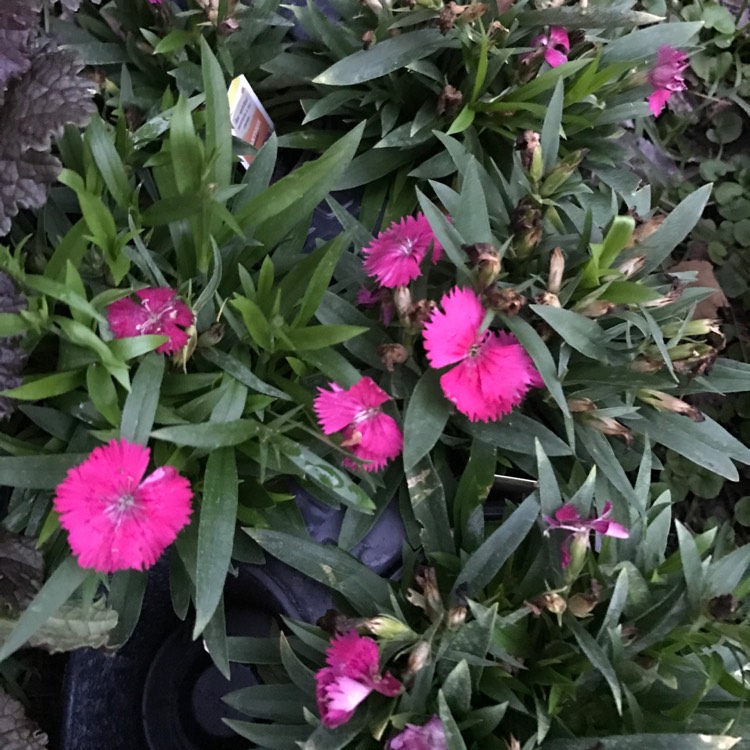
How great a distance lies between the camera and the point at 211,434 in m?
0.80

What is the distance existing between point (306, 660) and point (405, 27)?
94cm

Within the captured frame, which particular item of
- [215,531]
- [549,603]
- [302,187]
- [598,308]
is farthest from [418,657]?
[302,187]

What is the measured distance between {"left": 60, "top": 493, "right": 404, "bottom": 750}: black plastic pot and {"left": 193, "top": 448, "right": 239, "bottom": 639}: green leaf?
0.16 metres

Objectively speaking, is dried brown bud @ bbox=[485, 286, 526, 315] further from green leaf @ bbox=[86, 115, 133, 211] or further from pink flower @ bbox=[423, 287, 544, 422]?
green leaf @ bbox=[86, 115, 133, 211]

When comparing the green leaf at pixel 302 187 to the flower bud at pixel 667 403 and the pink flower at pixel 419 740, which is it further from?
the pink flower at pixel 419 740

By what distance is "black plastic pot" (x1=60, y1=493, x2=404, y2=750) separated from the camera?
3.13 feet

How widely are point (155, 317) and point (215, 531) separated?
10.2 inches

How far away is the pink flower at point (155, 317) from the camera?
0.82 metres

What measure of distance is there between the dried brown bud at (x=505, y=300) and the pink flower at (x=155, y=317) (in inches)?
14.0

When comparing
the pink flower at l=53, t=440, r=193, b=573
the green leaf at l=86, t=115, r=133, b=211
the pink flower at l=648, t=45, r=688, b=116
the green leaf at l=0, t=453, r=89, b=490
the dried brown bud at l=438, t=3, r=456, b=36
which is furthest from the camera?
the pink flower at l=648, t=45, r=688, b=116

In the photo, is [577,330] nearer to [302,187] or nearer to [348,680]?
[302,187]

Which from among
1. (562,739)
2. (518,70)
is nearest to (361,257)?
(518,70)

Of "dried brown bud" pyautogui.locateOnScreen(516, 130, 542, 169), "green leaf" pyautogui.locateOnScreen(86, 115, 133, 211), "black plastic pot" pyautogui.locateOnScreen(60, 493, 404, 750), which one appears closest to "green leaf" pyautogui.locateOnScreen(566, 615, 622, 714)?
"black plastic pot" pyautogui.locateOnScreen(60, 493, 404, 750)

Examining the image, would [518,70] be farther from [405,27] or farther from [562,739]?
[562,739]
